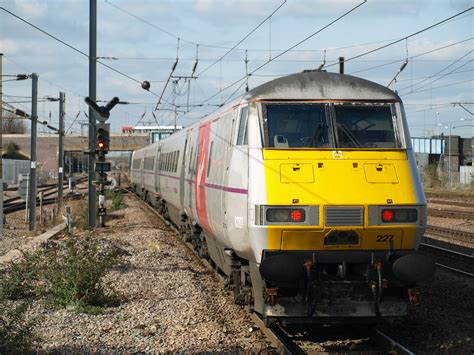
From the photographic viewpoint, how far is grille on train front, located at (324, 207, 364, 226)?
7707 millimetres

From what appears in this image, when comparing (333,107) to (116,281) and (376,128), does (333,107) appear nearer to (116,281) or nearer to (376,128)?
(376,128)

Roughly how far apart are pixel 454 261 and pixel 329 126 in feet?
27.5

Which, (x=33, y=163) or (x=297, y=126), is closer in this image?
(x=297, y=126)

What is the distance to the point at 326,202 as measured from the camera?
771cm

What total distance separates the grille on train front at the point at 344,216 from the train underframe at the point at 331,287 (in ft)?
1.14

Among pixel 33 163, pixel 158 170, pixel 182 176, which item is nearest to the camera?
pixel 182 176

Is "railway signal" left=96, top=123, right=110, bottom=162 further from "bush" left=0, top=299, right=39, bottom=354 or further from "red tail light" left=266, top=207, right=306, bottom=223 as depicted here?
"red tail light" left=266, top=207, right=306, bottom=223

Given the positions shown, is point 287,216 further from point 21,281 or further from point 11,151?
point 11,151

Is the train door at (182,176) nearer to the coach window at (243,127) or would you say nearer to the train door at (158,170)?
the coach window at (243,127)

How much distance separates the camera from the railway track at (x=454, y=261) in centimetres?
1392

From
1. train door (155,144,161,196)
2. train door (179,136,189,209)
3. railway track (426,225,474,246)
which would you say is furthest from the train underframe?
train door (155,144,161,196)

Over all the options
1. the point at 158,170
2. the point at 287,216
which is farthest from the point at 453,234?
the point at 287,216

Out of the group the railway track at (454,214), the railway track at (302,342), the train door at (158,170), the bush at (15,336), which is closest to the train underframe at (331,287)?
the railway track at (302,342)

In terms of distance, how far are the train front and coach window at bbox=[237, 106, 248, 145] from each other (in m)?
0.36
